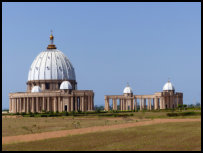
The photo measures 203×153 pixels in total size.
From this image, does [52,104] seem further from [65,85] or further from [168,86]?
[168,86]

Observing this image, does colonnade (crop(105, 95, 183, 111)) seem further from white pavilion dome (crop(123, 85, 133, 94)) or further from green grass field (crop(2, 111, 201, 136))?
green grass field (crop(2, 111, 201, 136))

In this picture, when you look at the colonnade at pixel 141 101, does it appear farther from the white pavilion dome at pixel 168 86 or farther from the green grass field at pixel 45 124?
the green grass field at pixel 45 124

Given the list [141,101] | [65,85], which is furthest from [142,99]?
[65,85]

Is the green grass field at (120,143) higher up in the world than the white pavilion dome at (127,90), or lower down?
lower down

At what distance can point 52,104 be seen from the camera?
123875mm

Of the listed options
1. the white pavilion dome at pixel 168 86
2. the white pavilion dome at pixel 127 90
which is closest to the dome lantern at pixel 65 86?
the white pavilion dome at pixel 127 90

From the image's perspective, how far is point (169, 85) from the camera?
13850 centimetres

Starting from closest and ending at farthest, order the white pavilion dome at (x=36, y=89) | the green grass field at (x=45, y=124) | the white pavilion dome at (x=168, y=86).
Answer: the green grass field at (x=45, y=124) < the white pavilion dome at (x=36, y=89) < the white pavilion dome at (x=168, y=86)

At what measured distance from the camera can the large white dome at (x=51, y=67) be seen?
133 m

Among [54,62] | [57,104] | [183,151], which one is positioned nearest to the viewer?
[183,151]

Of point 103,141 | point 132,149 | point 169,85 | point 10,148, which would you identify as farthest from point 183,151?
point 169,85

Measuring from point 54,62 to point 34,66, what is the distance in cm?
744

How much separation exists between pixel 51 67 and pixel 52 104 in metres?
15.0

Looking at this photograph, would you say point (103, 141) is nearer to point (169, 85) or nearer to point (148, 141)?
point (148, 141)
